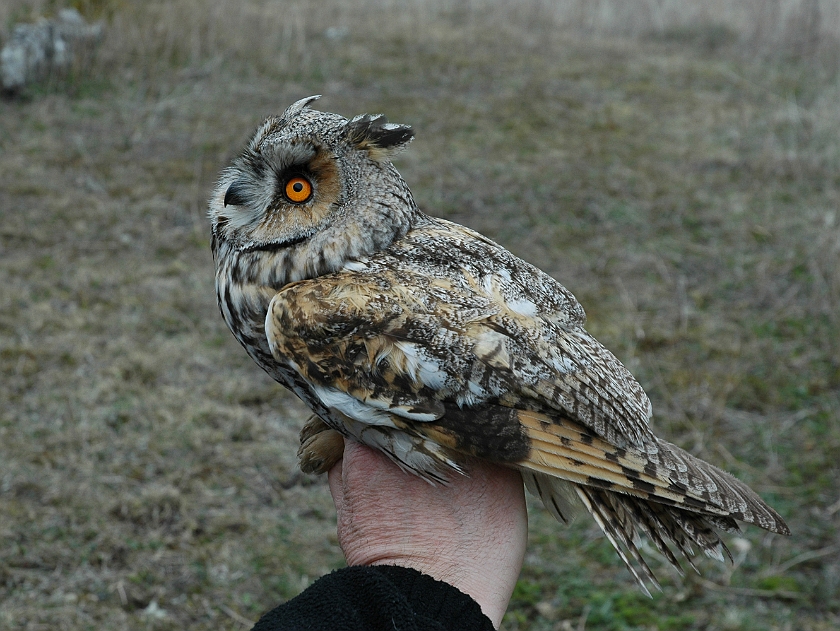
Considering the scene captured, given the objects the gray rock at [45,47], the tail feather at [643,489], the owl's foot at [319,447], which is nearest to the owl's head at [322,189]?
the owl's foot at [319,447]

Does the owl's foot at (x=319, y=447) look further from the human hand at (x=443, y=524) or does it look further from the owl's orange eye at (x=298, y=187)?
the owl's orange eye at (x=298, y=187)

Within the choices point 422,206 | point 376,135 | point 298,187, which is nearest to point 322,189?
point 298,187

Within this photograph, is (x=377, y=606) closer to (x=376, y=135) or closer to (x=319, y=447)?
(x=319, y=447)

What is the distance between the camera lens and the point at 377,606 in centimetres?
192

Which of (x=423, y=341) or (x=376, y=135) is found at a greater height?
(x=376, y=135)

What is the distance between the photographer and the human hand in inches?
91.9

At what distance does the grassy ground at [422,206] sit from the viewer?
4285 mm

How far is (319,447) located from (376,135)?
109 cm

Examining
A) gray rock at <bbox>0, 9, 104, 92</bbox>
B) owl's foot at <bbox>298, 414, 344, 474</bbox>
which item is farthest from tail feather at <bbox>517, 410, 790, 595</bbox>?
gray rock at <bbox>0, 9, 104, 92</bbox>

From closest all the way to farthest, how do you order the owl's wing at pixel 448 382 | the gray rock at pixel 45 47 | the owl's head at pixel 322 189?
the owl's wing at pixel 448 382 → the owl's head at pixel 322 189 → the gray rock at pixel 45 47

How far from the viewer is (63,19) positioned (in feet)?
32.0

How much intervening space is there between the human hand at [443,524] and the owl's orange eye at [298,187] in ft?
2.69

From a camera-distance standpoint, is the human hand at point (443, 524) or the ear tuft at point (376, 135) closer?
the human hand at point (443, 524)

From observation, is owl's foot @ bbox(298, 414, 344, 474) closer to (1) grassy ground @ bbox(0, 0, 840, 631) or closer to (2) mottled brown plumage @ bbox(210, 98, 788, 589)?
(2) mottled brown plumage @ bbox(210, 98, 788, 589)
